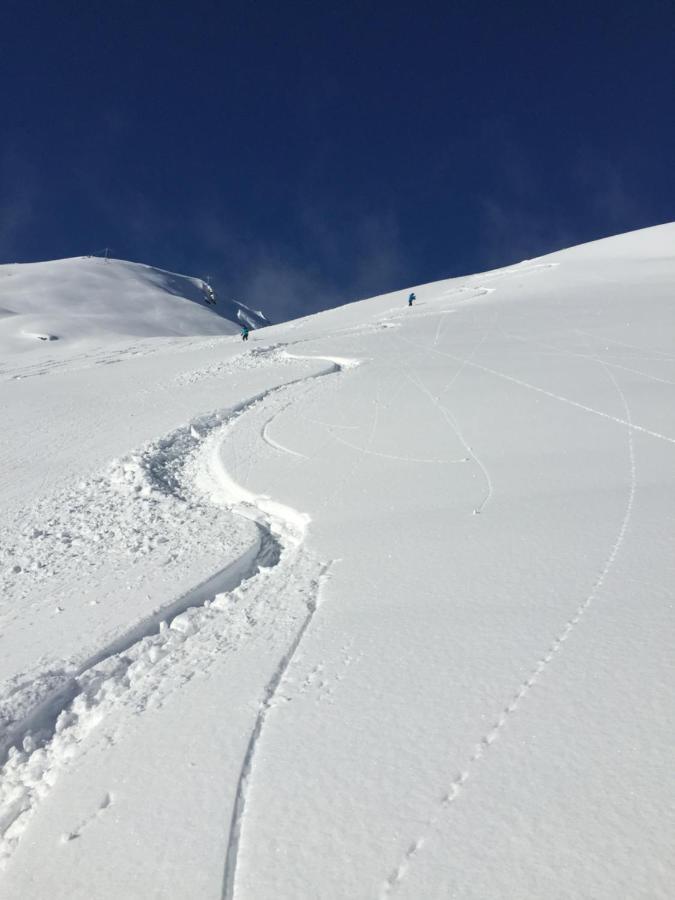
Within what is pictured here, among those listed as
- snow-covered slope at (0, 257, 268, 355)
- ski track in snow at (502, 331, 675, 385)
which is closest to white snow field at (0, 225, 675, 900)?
ski track in snow at (502, 331, 675, 385)

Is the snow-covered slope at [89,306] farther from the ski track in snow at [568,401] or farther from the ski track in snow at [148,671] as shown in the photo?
the ski track in snow at [148,671]

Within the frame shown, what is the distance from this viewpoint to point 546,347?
16.6m

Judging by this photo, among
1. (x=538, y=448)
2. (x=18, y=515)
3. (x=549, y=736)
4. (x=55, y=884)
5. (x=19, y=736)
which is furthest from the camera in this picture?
(x=538, y=448)

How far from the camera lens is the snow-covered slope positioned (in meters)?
55.2

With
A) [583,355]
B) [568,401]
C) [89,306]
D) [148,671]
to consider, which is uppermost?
[89,306]

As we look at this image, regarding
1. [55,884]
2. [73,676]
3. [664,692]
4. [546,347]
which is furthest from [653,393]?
[55,884]

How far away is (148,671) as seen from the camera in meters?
4.55

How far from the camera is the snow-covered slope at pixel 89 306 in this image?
181ft

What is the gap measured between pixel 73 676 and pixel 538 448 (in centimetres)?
667

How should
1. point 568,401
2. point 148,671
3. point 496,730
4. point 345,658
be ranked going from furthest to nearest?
point 568,401, point 148,671, point 345,658, point 496,730

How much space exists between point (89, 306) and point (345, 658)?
73.3 metres

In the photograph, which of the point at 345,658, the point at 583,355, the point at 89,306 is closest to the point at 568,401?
the point at 583,355

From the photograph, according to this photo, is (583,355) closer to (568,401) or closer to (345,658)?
(568,401)

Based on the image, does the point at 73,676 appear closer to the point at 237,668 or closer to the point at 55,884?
the point at 237,668
